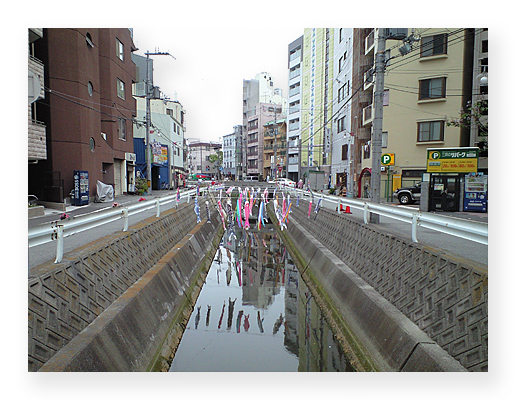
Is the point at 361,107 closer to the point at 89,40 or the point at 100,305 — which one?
the point at 89,40

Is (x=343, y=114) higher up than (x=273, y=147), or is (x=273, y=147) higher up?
(x=343, y=114)

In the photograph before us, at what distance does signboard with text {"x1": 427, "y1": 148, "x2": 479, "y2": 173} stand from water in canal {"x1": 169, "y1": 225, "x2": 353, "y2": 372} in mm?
8783

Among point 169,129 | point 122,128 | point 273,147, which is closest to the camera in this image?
point 122,128

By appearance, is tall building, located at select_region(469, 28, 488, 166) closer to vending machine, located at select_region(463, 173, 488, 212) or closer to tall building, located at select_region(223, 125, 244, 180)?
vending machine, located at select_region(463, 173, 488, 212)

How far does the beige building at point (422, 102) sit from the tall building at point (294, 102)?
3843cm

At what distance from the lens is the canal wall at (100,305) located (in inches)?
160

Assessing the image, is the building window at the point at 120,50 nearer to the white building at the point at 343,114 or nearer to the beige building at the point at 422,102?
the white building at the point at 343,114

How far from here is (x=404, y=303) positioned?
5875 millimetres

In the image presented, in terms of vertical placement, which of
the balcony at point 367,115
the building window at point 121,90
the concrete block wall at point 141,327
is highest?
the building window at point 121,90

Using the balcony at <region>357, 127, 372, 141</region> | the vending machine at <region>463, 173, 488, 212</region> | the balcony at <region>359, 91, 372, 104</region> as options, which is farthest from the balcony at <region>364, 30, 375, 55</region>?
the vending machine at <region>463, 173, 488, 212</region>

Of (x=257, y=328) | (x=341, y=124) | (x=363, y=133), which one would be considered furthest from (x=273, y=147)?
(x=257, y=328)

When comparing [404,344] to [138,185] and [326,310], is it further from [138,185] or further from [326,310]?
[138,185]

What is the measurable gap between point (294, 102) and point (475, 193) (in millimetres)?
53074

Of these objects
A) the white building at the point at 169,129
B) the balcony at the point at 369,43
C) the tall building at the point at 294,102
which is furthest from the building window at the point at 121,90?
the tall building at the point at 294,102
